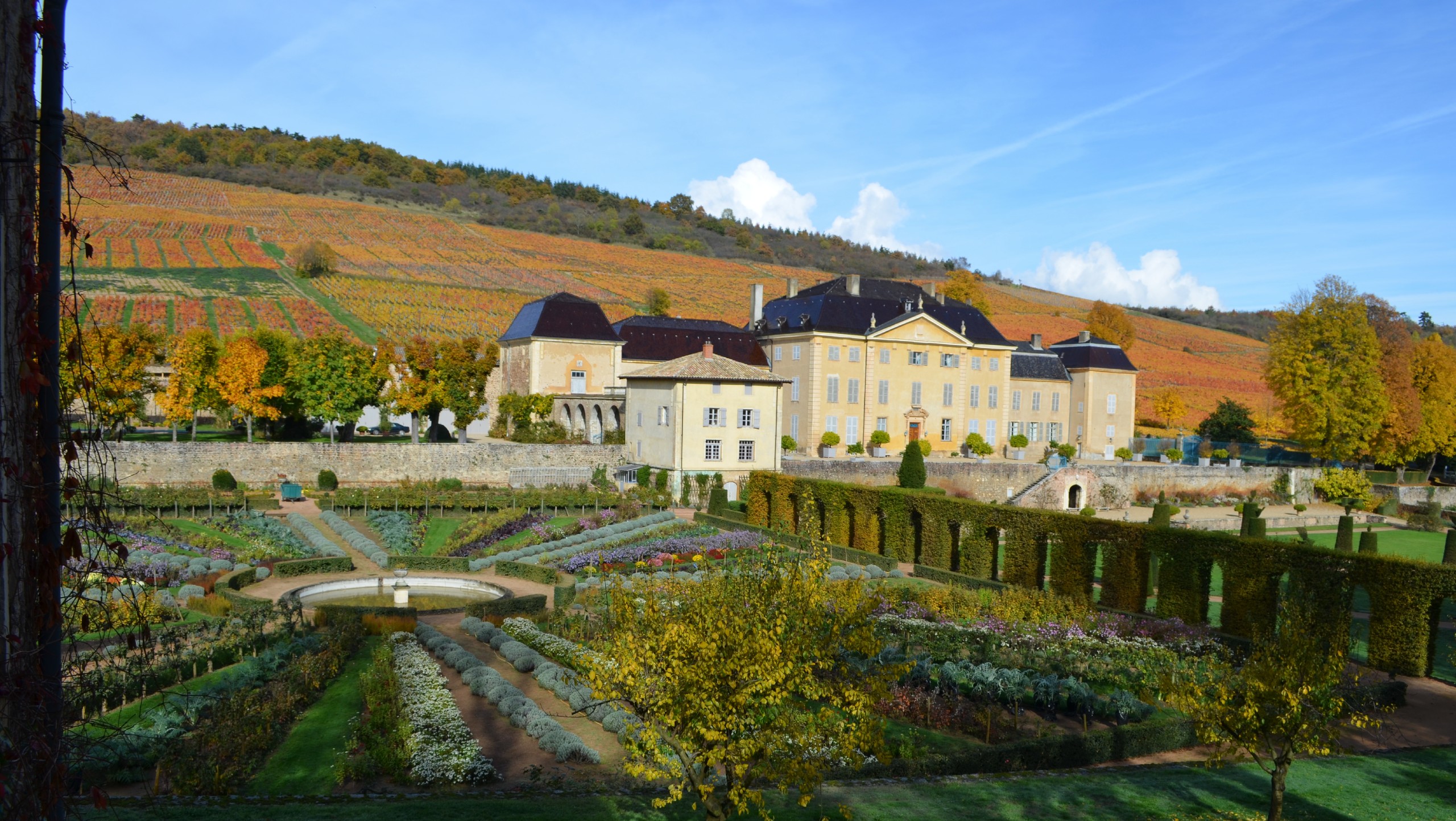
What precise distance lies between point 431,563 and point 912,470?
1839cm

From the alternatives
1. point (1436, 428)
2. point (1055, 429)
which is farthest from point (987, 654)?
point (1436, 428)

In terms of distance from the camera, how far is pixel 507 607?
71.1ft

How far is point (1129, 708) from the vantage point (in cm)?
1567

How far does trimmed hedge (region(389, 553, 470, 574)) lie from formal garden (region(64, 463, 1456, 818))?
98mm

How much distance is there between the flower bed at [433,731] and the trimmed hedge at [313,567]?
29.5 ft

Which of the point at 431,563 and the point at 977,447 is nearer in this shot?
the point at 431,563

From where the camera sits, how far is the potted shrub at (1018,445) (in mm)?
56156

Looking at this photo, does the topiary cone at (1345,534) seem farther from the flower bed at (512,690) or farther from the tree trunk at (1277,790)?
the flower bed at (512,690)

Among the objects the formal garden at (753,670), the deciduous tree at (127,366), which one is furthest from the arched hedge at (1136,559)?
the deciduous tree at (127,366)

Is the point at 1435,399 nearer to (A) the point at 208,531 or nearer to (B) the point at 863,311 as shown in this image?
(B) the point at 863,311

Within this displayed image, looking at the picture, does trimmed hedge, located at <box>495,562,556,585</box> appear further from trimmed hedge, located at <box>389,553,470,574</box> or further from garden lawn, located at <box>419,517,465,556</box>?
garden lawn, located at <box>419,517,465,556</box>

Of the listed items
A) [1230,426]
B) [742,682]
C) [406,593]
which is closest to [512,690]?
[742,682]

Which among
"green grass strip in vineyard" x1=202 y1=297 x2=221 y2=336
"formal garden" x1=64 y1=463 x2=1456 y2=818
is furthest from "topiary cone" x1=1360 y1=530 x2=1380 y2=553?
"green grass strip in vineyard" x1=202 y1=297 x2=221 y2=336

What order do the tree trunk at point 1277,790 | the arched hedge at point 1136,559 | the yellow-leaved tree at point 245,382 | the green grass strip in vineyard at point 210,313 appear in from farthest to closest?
the green grass strip in vineyard at point 210,313
the yellow-leaved tree at point 245,382
the arched hedge at point 1136,559
the tree trunk at point 1277,790
